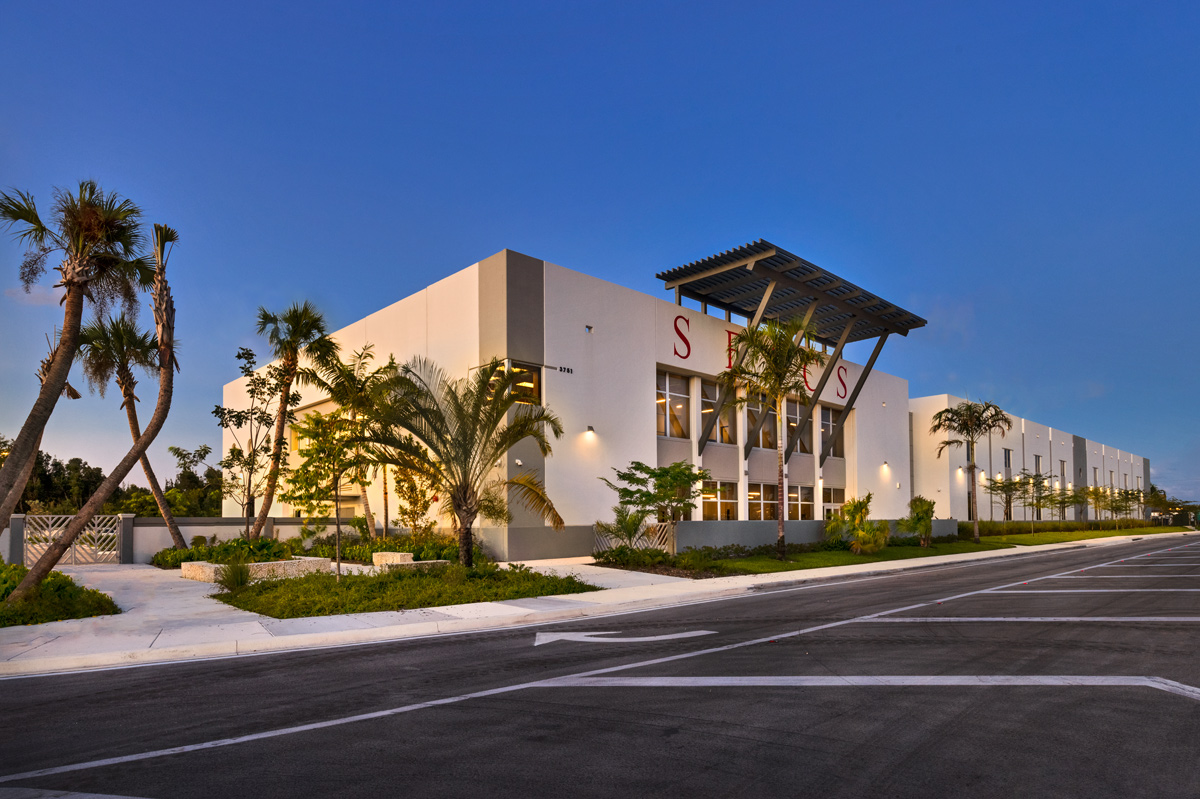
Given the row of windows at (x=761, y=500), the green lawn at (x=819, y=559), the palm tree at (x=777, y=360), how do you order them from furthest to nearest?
the row of windows at (x=761, y=500) < the palm tree at (x=777, y=360) < the green lawn at (x=819, y=559)

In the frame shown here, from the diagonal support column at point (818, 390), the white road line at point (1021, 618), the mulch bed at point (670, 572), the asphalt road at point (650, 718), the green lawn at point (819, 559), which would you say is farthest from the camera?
the diagonal support column at point (818, 390)

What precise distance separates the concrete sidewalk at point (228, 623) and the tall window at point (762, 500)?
548 inches

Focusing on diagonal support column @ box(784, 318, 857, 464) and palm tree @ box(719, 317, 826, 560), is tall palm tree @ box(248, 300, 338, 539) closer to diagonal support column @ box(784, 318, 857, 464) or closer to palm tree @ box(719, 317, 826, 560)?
palm tree @ box(719, 317, 826, 560)

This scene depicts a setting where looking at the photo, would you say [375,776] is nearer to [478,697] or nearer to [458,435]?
[478,697]

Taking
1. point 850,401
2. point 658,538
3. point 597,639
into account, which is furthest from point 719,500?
point 597,639

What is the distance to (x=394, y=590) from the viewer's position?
14.5 m

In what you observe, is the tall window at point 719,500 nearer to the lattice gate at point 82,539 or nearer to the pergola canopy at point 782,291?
the pergola canopy at point 782,291

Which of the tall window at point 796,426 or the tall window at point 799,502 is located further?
the tall window at point 796,426

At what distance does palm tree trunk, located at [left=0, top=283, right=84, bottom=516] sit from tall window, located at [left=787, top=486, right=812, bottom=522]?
29610 mm

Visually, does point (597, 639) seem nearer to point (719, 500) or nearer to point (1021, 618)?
point (1021, 618)

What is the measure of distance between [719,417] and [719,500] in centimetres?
360

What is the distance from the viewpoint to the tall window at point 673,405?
28.6 m

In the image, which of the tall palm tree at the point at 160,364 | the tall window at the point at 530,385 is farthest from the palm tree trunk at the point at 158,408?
the tall window at the point at 530,385

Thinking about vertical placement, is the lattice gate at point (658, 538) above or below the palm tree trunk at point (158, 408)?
below
